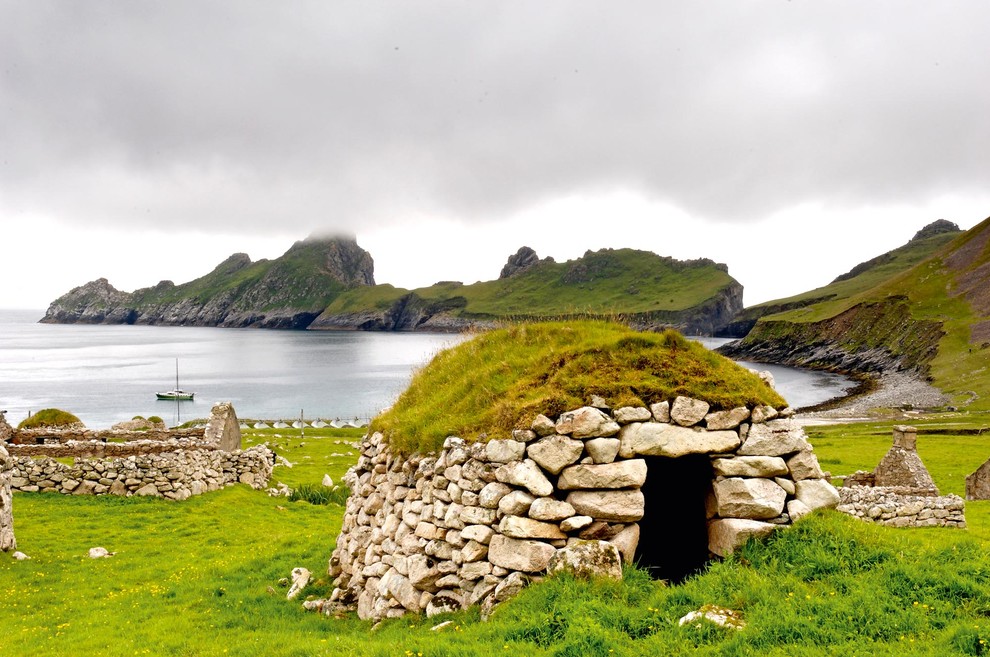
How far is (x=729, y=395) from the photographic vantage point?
29.7ft

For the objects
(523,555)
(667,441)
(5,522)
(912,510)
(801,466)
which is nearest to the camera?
(523,555)

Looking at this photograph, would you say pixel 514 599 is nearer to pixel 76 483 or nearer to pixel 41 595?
pixel 41 595

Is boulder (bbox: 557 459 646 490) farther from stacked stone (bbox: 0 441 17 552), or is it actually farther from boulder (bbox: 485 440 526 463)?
stacked stone (bbox: 0 441 17 552)

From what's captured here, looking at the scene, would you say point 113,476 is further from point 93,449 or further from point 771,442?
point 771,442

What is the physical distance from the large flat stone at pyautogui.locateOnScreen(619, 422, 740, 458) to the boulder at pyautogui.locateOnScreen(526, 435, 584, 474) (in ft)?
2.29

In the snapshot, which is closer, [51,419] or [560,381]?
[560,381]

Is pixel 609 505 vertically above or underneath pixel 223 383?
above

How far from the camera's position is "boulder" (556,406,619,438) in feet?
28.2

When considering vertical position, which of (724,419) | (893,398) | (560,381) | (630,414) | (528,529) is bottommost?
(893,398)

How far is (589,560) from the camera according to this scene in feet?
25.7

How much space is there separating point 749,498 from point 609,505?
2084 millimetres

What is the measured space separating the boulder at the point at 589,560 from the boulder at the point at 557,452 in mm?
1115

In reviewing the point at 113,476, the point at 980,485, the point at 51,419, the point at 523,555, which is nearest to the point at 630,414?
the point at 523,555

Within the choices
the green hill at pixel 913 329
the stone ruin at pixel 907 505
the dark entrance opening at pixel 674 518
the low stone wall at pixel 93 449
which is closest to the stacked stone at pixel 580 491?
the dark entrance opening at pixel 674 518
